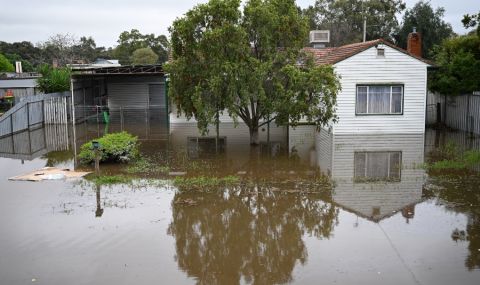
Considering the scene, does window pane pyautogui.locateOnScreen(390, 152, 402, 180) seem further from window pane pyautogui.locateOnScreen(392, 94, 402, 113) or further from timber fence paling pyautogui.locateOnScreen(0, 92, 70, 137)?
timber fence paling pyautogui.locateOnScreen(0, 92, 70, 137)

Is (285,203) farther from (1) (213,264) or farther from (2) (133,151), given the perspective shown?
(2) (133,151)

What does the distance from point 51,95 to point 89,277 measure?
21589 millimetres

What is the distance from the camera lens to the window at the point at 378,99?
22.1 meters

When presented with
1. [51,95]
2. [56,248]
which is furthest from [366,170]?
[51,95]

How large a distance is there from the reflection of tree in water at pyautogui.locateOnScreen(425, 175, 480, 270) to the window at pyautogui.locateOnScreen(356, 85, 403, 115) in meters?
8.16

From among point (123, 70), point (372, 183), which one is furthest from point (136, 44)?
point (372, 183)

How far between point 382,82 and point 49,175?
13.9 m

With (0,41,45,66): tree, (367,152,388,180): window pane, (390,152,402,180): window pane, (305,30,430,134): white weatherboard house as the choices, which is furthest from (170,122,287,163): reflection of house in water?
(0,41,45,66): tree

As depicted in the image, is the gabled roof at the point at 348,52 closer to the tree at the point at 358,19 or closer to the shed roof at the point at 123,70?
the shed roof at the point at 123,70

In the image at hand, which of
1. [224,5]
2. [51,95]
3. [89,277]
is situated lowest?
[89,277]

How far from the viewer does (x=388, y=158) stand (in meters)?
17.3

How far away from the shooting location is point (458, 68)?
23.7 m

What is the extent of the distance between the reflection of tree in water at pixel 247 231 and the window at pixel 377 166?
8.30ft

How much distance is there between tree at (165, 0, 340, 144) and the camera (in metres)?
17.7
